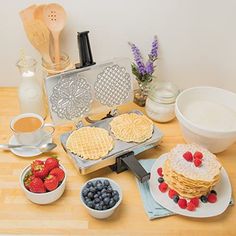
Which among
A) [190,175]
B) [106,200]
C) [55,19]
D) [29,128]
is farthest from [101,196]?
[55,19]

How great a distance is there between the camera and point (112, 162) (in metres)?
1.06

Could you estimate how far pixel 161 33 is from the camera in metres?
1.27

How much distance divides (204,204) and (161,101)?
39 cm

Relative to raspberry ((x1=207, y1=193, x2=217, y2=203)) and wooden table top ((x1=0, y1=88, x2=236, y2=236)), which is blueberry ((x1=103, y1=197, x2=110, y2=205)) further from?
raspberry ((x1=207, y1=193, x2=217, y2=203))

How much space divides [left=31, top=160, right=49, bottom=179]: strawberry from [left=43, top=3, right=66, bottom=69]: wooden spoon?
0.40m

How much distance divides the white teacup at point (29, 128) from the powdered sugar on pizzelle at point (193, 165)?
395 mm

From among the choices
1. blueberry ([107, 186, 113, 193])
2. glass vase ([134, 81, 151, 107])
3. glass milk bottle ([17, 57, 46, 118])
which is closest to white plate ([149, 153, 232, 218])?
blueberry ([107, 186, 113, 193])

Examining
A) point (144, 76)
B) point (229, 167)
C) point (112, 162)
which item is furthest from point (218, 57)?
point (112, 162)

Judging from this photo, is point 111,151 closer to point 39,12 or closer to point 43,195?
point 43,195

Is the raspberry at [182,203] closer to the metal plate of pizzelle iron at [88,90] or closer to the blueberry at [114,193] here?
the blueberry at [114,193]

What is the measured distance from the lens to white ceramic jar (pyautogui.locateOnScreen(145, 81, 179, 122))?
1.23 meters

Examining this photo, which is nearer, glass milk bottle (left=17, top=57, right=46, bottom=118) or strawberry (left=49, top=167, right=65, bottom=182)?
strawberry (left=49, top=167, right=65, bottom=182)

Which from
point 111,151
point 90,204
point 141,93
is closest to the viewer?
point 90,204

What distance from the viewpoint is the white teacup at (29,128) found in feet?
3.64
